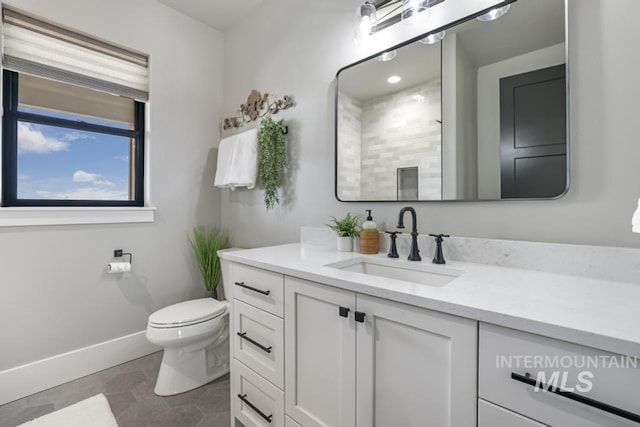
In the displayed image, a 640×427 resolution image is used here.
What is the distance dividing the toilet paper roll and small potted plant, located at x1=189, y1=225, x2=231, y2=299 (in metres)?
0.51

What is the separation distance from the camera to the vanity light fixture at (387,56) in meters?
1.44

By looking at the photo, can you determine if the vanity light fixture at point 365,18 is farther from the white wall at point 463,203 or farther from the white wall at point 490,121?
the white wall at point 490,121

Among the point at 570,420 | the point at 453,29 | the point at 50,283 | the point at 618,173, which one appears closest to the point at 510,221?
the point at 618,173

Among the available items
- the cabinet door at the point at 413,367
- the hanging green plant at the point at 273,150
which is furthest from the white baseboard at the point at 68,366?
the cabinet door at the point at 413,367

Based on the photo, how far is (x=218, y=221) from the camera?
2.59 metres

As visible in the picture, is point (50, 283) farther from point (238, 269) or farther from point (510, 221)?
point (510, 221)

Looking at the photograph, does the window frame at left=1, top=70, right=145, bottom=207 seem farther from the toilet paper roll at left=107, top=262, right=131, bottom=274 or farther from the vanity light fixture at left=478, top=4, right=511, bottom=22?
the vanity light fixture at left=478, top=4, right=511, bottom=22

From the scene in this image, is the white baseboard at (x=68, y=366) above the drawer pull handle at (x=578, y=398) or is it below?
below

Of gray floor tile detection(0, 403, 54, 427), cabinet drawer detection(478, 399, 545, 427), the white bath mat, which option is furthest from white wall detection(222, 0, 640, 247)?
gray floor tile detection(0, 403, 54, 427)

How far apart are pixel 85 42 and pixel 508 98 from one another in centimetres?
255

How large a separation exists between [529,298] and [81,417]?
210cm

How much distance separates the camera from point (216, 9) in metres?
2.28

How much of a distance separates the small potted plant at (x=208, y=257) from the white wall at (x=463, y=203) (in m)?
0.21

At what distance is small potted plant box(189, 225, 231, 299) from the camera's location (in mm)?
2305
